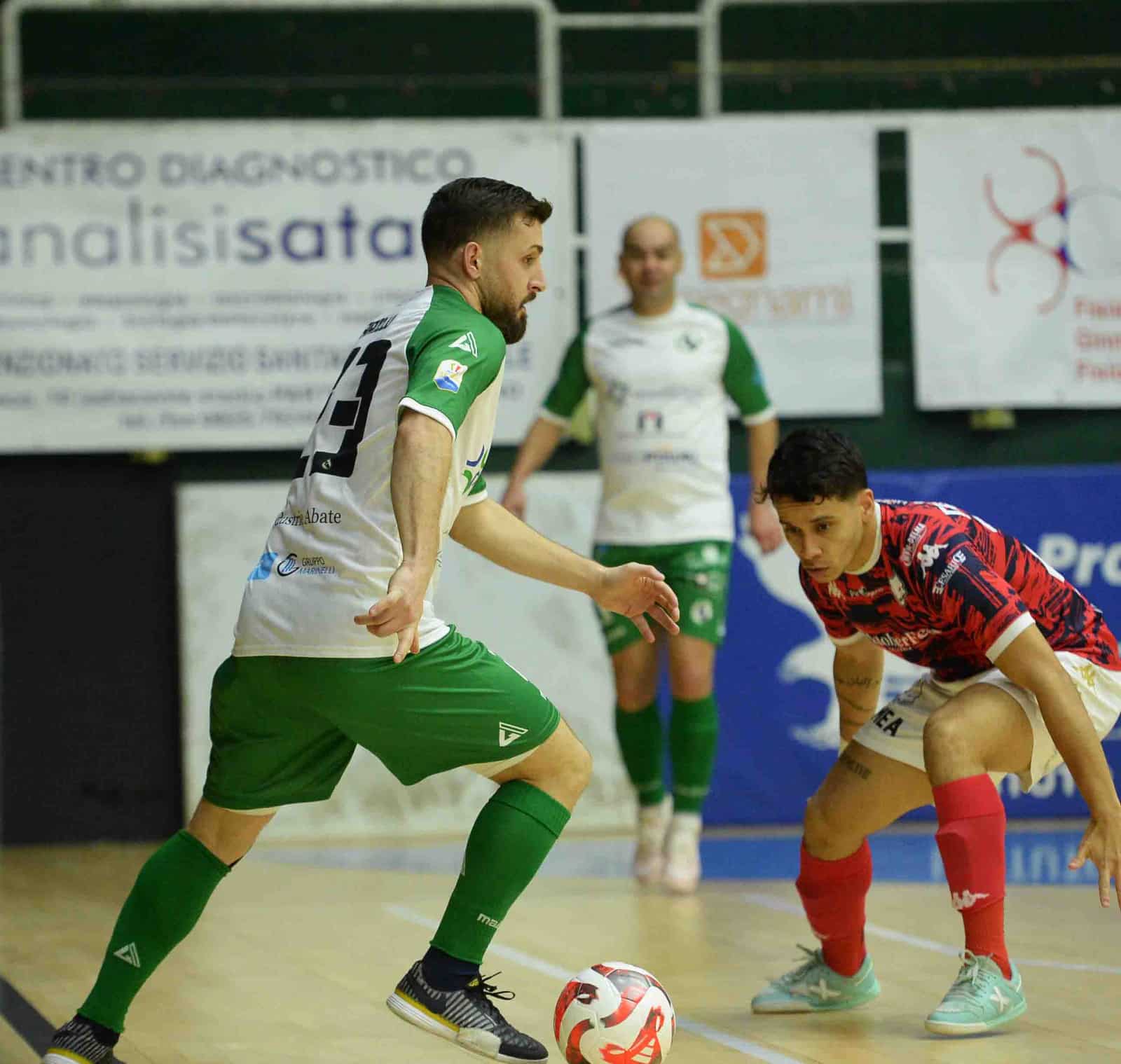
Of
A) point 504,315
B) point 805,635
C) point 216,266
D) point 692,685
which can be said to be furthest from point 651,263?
point 504,315

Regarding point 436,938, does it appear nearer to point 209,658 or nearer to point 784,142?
point 209,658

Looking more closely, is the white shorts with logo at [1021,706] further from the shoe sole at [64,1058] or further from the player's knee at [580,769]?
the shoe sole at [64,1058]

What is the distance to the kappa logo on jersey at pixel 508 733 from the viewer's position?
12.7 ft

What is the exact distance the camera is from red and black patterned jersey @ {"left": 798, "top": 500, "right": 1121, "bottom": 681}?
4262 millimetres

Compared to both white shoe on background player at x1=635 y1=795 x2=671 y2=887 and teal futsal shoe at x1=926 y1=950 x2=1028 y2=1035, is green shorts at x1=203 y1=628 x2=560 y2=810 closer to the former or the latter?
teal futsal shoe at x1=926 y1=950 x2=1028 y2=1035

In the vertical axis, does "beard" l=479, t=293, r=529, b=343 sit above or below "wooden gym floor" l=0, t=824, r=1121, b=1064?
above

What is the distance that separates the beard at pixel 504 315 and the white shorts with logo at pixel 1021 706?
1416 millimetres

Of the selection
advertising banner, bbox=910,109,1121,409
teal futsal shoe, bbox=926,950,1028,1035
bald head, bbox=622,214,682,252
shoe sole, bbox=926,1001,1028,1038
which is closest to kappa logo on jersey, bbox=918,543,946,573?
teal futsal shoe, bbox=926,950,1028,1035

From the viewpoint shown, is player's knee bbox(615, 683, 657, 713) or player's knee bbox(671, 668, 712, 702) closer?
player's knee bbox(671, 668, 712, 702)

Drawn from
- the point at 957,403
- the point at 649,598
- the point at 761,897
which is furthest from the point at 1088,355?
the point at 649,598

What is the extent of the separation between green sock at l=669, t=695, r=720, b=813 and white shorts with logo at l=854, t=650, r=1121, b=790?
234 cm

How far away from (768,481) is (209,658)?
4747 mm

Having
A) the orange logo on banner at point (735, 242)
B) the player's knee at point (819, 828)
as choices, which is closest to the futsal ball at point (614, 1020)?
the player's knee at point (819, 828)

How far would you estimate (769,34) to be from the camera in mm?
9195
